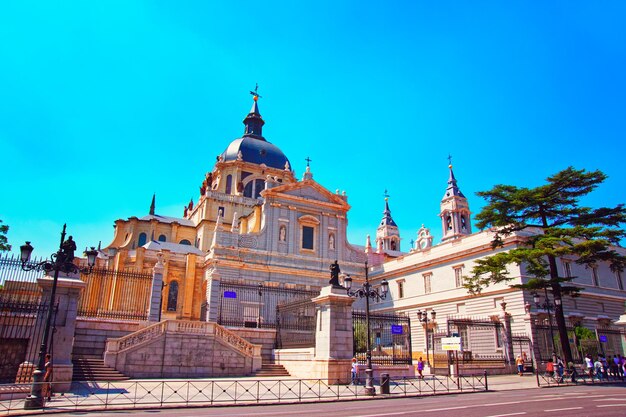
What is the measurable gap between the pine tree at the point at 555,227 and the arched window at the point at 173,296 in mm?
27863

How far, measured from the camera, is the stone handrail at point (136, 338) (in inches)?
781

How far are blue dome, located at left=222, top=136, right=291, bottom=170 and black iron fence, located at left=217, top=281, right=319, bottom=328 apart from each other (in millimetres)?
37575

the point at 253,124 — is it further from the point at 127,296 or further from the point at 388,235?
the point at 127,296

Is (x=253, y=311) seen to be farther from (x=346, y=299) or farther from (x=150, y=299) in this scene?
(x=346, y=299)

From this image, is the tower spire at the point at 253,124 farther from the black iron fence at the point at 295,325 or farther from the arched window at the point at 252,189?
the black iron fence at the point at 295,325

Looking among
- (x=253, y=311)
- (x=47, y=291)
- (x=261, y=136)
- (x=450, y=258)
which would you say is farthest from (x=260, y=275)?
(x=261, y=136)

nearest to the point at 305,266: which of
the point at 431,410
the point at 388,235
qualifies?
the point at 431,410

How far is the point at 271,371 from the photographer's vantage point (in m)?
22.5

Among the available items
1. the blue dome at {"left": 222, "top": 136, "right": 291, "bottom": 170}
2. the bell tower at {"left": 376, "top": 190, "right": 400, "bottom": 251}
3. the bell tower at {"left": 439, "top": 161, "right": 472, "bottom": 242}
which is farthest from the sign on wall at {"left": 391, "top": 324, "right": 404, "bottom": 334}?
the bell tower at {"left": 376, "top": 190, "right": 400, "bottom": 251}

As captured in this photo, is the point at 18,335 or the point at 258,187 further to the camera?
the point at 258,187

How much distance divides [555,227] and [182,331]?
21197 millimetres

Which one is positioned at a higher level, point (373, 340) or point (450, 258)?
point (450, 258)

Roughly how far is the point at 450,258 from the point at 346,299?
69.8 feet

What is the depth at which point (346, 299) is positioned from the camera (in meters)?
19.7
